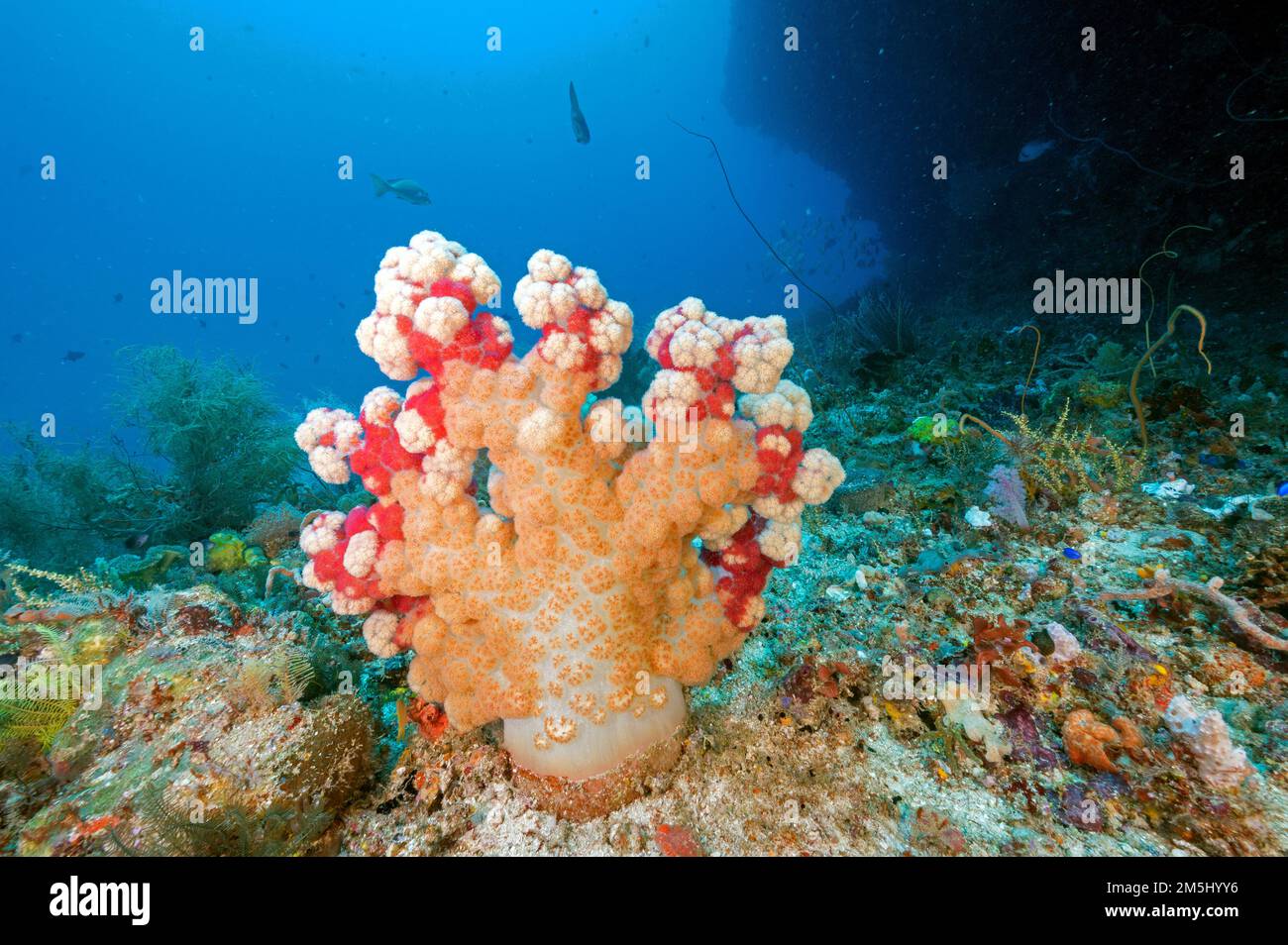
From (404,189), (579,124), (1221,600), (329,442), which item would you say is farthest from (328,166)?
(1221,600)

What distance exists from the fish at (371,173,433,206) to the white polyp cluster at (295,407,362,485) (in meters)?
17.8

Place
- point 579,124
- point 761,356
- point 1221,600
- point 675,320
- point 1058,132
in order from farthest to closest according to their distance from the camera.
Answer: point 579,124
point 1058,132
point 1221,600
point 675,320
point 761,356

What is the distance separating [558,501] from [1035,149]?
16.5 m

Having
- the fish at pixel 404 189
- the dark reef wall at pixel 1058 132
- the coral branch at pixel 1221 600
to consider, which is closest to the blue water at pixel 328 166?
the dark reef wall at pixel 1058 132

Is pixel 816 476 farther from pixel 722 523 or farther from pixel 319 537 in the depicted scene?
pixel 319 537

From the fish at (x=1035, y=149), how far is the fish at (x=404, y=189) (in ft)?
56.9

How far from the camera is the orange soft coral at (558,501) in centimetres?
212

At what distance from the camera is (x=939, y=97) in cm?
1525

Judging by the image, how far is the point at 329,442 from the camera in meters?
2.38

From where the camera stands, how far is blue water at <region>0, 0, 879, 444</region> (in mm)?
68562

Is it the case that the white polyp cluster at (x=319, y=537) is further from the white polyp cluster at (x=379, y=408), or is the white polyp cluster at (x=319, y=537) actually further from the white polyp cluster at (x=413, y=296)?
the white polyp cluster at (x=413, y=296)

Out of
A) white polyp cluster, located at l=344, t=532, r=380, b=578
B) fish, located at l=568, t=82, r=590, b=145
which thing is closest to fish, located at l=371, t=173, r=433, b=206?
fish, located at l=568, t=82, r=590, b=145

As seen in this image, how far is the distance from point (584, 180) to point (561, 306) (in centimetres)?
13597

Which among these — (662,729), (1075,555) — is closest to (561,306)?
(662,729)
